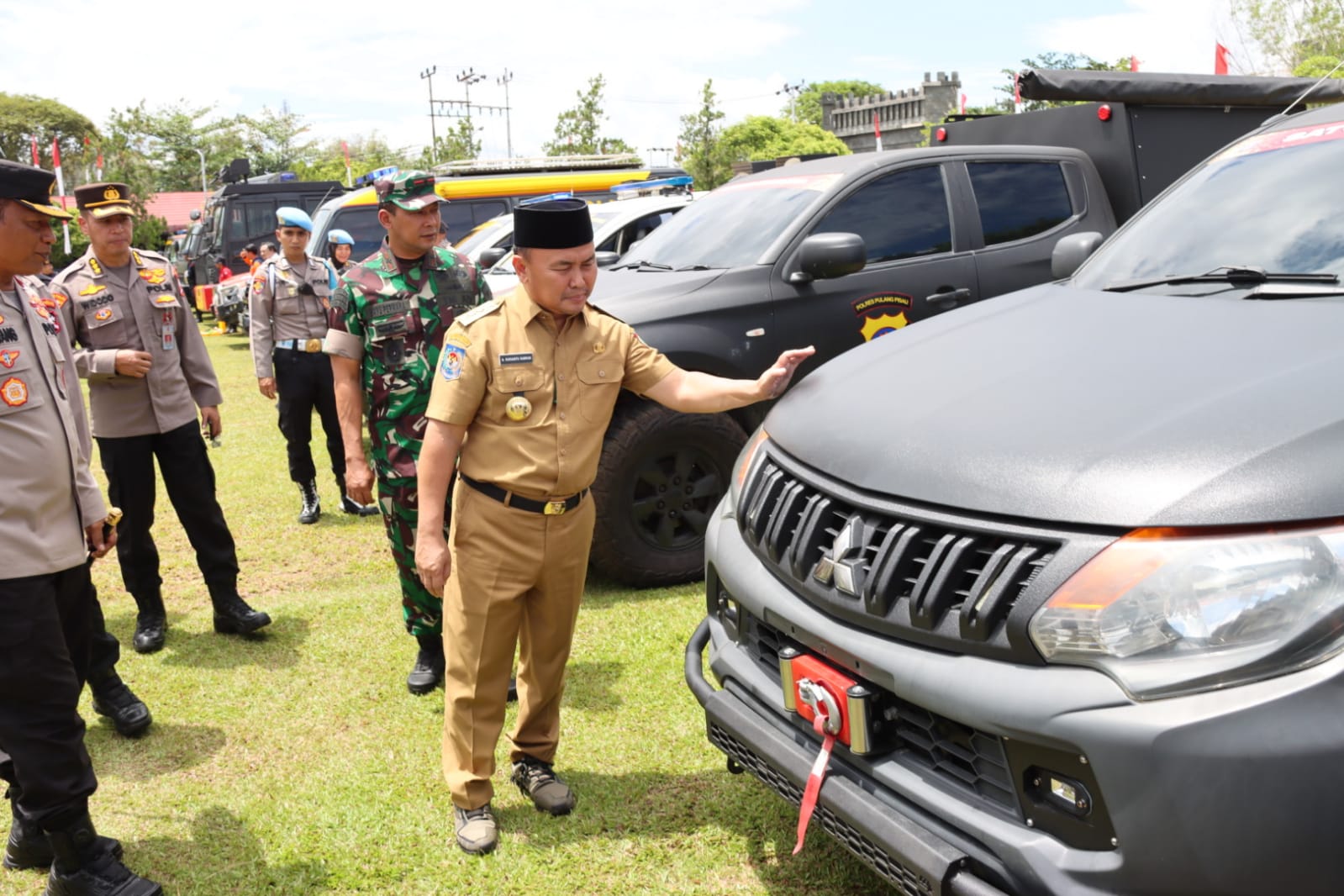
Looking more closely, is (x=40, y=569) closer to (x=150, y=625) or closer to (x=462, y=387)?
(x=462, y=387)

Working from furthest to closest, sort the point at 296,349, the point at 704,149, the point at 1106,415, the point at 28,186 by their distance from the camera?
1. the point at 704,149
2. the point at 296,349
3. the point at 28,186
4. the point at 1106,415

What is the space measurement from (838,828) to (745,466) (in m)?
0.94

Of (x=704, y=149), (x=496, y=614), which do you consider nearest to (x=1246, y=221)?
(x=496, y=614)

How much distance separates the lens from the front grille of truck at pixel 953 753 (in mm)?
1952

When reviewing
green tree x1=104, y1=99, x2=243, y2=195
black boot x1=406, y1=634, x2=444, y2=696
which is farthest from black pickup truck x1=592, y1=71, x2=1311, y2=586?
green tree x1=104, y1=99, x2=243, y2=195

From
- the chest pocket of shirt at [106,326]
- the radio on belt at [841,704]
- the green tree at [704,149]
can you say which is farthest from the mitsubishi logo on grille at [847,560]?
the green tree at [704,149]

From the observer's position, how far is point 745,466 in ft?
9.34

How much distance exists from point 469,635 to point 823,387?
123 cm

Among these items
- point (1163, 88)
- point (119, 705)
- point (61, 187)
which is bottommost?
point (119, 705)

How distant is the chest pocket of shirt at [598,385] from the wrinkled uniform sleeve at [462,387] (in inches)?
10.9

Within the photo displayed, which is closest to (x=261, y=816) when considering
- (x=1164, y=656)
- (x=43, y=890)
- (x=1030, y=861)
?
(x=43, y=890)

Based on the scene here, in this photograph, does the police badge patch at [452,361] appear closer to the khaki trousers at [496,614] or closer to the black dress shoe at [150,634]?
the khaki trousers at [496,614]

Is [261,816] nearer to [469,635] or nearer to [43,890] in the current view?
[43,890]

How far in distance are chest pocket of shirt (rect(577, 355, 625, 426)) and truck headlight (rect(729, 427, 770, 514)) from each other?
457 millimetres
